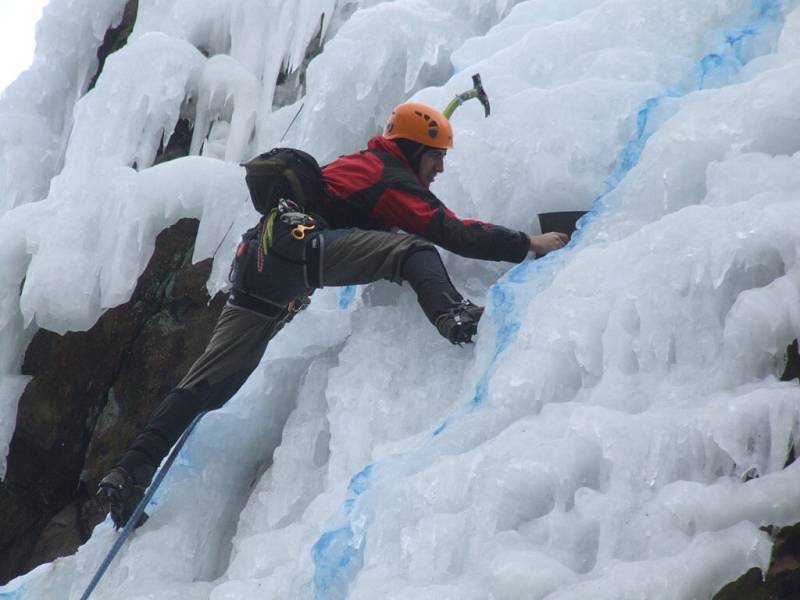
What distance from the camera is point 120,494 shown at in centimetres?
382

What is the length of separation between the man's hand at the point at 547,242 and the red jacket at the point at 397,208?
3cm

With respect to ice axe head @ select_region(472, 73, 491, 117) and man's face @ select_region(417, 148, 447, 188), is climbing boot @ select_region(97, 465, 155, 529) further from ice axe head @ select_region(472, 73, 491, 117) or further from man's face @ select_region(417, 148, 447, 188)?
ice axe head @ select_region(472, 73, 491, 117)

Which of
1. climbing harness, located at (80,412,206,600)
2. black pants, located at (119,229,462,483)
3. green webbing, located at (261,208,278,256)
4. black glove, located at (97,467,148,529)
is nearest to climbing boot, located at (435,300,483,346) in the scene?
black pants, located at (119,229,462,483)

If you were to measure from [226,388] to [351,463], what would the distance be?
812 millimetres

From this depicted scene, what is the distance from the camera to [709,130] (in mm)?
3455

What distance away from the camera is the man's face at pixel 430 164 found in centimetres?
409

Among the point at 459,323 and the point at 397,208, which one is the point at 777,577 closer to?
the point at 459,323

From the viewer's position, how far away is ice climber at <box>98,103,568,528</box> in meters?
3.83

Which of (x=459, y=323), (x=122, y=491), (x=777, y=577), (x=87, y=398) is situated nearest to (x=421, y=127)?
(x=459, y=323)

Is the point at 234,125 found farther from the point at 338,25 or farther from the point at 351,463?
the point at 351,463

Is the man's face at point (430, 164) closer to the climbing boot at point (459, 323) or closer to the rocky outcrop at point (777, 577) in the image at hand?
the climbing boot at point (459, 323)

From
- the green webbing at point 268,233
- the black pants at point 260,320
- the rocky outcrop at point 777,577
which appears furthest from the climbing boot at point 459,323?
the rocky outcrop at point 777,577

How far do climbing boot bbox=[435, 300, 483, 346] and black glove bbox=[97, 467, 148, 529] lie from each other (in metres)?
1.23

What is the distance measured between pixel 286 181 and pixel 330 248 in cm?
31
